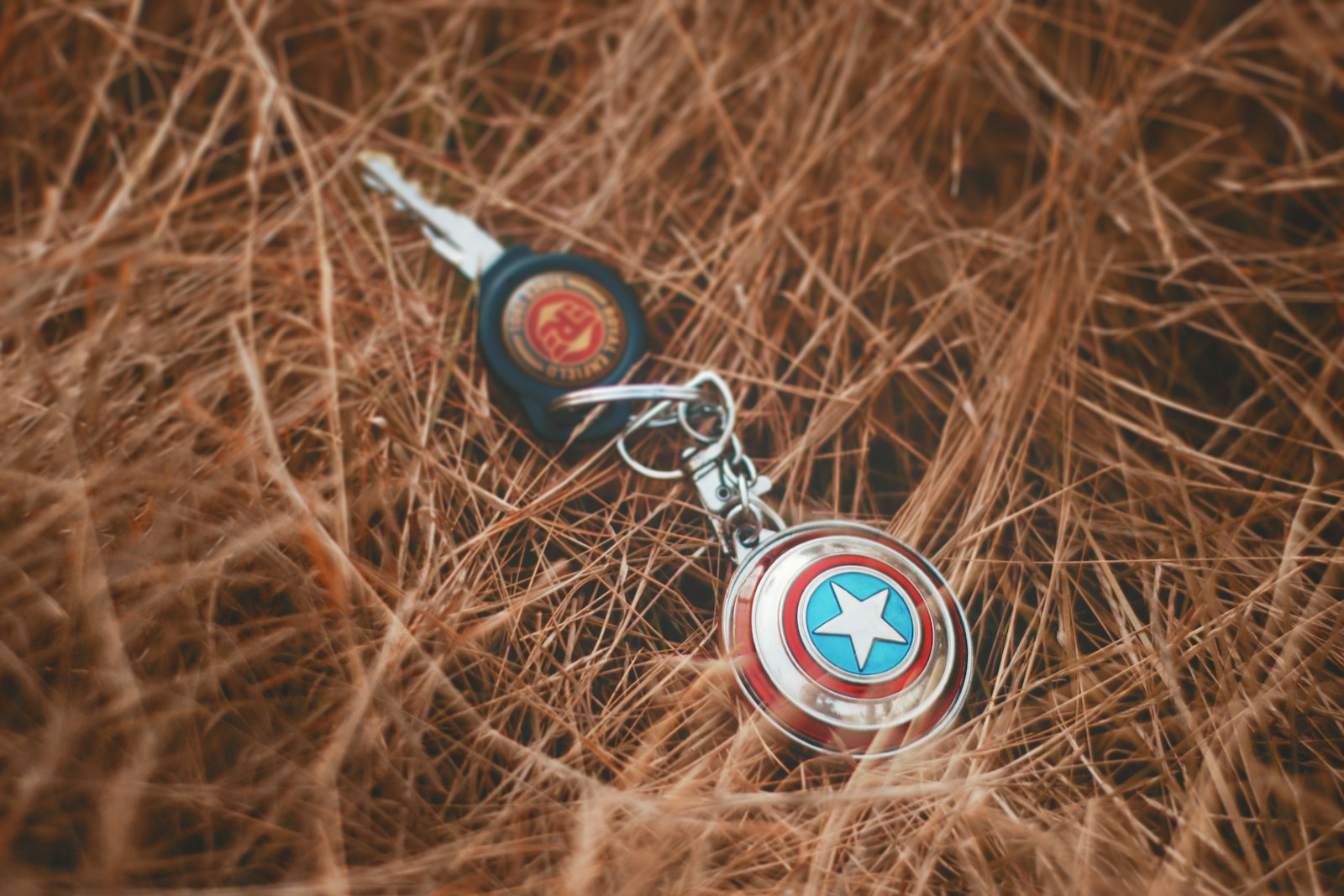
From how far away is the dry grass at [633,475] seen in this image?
3.45ft

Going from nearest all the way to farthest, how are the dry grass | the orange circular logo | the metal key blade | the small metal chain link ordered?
1. the dry grass
2. the small metal chain link
3. the orange circular logo
4. the metal key blade

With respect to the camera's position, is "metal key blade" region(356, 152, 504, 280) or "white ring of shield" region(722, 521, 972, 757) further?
"metal key blade" region(356, 152, 504, 280)

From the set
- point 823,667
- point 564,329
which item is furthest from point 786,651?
point 564,329

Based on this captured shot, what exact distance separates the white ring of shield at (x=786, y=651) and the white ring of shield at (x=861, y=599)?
28mm

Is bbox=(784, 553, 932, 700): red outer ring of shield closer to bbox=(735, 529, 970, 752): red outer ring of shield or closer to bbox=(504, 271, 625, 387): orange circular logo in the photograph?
bbox=(735, 529, 970, 752): red outer ring of shield

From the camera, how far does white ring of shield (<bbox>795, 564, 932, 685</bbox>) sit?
1172mm

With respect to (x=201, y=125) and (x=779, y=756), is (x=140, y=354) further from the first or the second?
(x=779, y=756)

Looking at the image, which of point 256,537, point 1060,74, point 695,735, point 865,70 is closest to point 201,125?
point 256,537

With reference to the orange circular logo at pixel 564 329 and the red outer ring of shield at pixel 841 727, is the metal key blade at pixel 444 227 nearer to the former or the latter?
the orange circular logo at pixel 564 329

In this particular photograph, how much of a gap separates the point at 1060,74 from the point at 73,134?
2096mm

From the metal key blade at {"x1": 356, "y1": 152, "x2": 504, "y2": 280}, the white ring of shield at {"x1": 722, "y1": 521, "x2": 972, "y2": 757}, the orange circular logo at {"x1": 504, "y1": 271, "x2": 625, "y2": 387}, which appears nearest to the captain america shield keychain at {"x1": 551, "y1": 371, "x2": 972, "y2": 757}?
the white ring of shield at {"x1": 722, "y1": 521, "x2": 972, "y2": 757}

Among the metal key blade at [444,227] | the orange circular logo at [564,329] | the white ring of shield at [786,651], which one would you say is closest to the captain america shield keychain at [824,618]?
the white ring of shield at [786,651]

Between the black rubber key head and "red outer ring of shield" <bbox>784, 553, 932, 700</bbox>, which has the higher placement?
the black rubber key head

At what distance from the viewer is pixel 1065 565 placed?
1.30 meters
